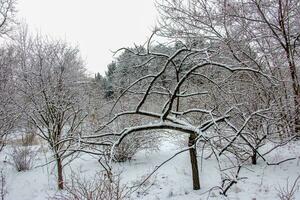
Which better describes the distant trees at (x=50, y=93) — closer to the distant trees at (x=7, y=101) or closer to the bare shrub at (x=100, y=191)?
the distant trees at (x=7, y=101)

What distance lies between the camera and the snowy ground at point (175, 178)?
22.5 feet

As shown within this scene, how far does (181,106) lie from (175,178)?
3365mm

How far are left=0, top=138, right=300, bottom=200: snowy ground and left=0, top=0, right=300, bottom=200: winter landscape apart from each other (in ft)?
0.10

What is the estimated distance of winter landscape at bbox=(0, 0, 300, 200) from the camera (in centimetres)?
621

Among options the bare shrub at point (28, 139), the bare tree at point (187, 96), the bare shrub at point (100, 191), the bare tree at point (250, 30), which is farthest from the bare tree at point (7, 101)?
the bare shrub at point (100, 191)

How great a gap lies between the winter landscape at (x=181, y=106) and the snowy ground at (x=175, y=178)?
3 centimetres

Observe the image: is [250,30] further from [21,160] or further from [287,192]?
[21,160]

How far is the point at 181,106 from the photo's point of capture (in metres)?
10.9

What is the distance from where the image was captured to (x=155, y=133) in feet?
35.6

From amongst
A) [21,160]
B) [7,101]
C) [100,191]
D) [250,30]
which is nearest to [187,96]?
[100,191]

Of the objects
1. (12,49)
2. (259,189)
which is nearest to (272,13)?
(259,189)

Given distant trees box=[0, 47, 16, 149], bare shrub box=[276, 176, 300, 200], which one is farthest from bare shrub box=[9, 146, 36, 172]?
bare shrub box=[276, 176, 300, 200]

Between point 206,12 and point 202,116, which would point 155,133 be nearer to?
point 202,116

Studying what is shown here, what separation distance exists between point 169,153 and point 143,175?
2371mm
